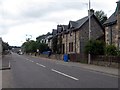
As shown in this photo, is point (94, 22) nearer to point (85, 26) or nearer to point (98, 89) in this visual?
point (85, 26)

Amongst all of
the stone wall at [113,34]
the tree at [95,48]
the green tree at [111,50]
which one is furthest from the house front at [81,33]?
the green tree at [111,50]

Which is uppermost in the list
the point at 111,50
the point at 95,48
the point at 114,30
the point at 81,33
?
the point at 81,33

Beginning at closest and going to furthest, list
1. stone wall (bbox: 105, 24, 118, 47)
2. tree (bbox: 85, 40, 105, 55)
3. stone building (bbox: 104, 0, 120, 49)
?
tree (bbox: 85, 40, 105, 55), stone building (bbox: 104, 0, 120, 49), stone wall (bbox: 105, 24, 118, 47)

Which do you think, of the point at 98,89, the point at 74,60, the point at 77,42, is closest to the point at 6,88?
the point at 98,89

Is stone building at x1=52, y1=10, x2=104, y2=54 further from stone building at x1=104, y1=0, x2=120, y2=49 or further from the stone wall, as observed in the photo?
stone building at x1=104, y1=0, x2=120, y2=49

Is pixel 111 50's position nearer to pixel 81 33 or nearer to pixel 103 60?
pixel 103 60

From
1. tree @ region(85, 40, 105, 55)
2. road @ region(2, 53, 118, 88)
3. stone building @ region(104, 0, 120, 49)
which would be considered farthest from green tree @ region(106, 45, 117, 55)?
road @ region(2, 53, 118, 88)

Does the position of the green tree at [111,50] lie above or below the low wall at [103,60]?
above

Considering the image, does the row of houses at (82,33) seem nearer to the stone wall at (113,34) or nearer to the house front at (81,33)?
the house front at (81,33)

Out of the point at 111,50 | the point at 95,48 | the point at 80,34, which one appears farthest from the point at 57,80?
the point at 80,34

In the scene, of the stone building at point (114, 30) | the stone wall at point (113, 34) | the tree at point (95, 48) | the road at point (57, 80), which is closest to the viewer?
the road at point (57, 80)

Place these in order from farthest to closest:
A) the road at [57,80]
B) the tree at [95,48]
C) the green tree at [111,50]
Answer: the tree at [95,48]
the green tree at [111,50]
the road at [57,80]

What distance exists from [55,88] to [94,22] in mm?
53027

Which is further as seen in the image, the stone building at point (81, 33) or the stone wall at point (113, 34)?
the stone building at point (81, 33)
